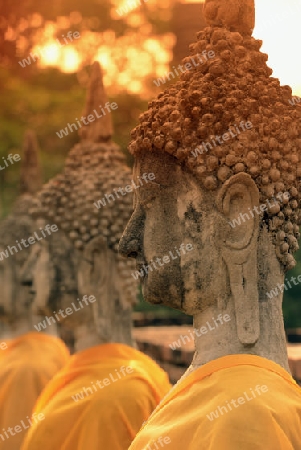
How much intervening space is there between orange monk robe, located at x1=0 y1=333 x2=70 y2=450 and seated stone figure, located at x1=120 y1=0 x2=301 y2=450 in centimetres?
412

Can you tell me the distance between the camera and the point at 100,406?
631 centimetres

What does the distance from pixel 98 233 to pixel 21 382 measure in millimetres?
1716

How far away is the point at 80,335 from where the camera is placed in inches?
288

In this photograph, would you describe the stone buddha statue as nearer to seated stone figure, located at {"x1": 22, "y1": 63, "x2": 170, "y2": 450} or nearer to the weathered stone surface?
seated stone figure, located at {"x1": 22, "y1": 63, "x2": 170, "y2": 450}

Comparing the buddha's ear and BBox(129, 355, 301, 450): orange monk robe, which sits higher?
the buddha's ear

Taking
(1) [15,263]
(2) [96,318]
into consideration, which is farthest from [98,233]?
(1) [15,263]

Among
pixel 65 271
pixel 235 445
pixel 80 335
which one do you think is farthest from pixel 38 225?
pixel 235 445

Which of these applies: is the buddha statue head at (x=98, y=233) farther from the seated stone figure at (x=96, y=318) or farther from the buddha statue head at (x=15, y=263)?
the buddha statue head at (x=15, y=263)

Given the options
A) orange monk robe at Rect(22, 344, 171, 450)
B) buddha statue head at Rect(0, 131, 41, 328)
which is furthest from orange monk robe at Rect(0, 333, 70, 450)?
orange monk robe at Rect(22, 344, 171, 450)

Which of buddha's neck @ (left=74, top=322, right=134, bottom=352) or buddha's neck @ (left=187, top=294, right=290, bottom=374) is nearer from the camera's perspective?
buddha's neck @ (left=187, top=294, right=290, bottom=374)

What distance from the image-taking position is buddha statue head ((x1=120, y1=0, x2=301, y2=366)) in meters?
4.25

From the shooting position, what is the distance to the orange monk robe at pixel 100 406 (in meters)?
6.20

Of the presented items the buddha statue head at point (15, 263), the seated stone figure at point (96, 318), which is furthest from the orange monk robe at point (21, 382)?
the seated stone figure at point (96, 318)

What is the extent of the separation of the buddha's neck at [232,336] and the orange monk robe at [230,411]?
0.21ft
